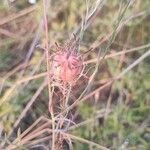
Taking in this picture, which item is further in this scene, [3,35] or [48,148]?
[3,35]

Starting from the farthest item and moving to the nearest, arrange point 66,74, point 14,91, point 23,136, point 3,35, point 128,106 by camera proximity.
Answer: point 3,35 → point 128,106 → point 14,91 → point 23,136 → point 66,74

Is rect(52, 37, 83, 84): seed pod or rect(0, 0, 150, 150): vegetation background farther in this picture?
rect(0, 0, 150, 150): vegetation background

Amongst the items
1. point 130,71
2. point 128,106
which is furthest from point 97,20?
point 128,106

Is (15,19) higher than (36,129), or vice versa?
(15,19)

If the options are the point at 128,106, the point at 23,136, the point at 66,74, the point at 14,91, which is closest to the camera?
the point at 66,74

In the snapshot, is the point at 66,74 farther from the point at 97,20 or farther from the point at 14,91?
the point at 97,20

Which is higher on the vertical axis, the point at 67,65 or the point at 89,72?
the point at 67,65

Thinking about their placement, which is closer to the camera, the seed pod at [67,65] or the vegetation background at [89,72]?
the seed pod at [67,65]

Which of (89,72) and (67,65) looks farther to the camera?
(89,72)
